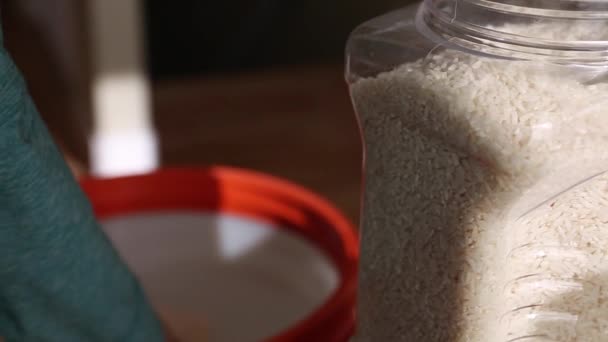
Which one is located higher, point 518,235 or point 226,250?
point 518,235

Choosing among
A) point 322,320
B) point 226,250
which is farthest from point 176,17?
point 322,320

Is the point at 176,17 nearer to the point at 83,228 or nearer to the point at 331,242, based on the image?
the point at 331,242

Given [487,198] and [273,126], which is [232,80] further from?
[487,198]

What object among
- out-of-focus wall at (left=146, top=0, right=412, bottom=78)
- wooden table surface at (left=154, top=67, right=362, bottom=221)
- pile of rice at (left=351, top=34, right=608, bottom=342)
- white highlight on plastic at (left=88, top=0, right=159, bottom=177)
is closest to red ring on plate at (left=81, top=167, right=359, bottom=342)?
pile of rice at (left=351, top=34, right=608, bottom=342)

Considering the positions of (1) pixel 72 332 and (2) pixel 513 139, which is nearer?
(2) pixel 513 139

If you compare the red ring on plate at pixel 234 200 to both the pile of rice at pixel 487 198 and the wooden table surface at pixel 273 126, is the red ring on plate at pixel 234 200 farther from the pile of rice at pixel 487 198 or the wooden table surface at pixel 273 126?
the wooden table surface at pixel 273 126
